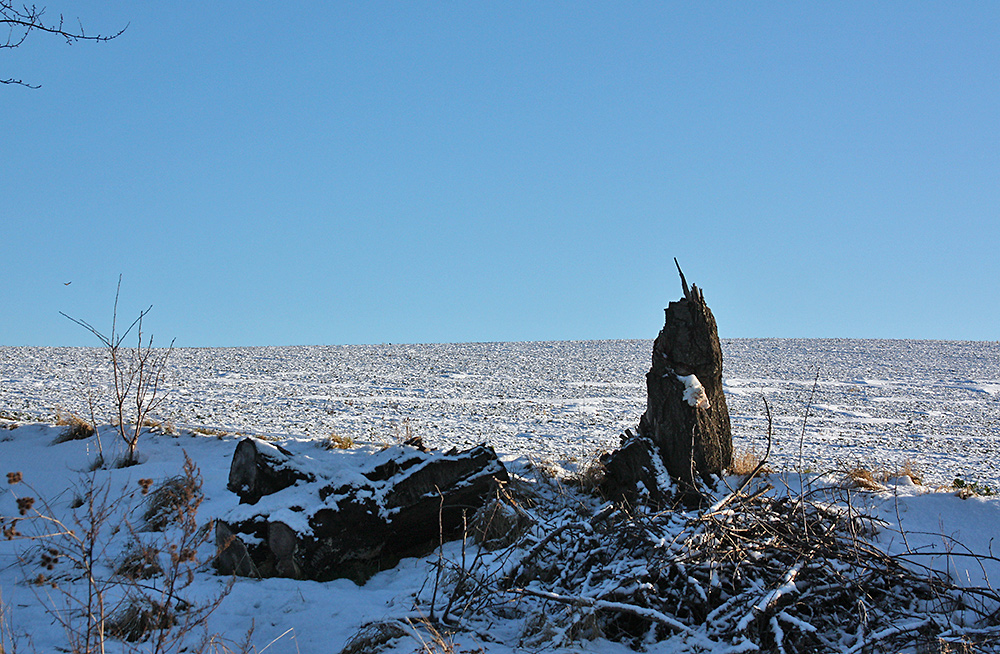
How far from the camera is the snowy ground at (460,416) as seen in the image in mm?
5023

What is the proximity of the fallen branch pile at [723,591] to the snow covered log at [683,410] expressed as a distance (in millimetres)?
1531

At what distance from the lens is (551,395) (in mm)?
18438

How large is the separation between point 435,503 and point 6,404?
11.7 m

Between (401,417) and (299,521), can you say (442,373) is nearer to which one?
(401,417)

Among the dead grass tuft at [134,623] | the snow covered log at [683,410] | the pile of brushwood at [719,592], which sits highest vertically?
the snow covered log at [683,410]

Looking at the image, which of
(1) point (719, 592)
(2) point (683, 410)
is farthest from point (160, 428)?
(1) point (719, 592)

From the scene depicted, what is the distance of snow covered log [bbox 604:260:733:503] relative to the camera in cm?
657

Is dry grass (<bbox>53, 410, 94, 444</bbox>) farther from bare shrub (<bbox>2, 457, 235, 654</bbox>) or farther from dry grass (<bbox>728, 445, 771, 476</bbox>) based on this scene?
dry grass (<bbox>728, 445, 771, 476</bbox>)

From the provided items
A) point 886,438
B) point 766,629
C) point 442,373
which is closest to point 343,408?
point 442,373

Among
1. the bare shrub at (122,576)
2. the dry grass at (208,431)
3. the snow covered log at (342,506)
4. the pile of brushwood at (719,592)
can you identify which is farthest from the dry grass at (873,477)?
the dry grass at (208,431)

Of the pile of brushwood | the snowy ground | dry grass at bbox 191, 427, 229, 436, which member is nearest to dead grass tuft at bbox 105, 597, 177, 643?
the snowy ground

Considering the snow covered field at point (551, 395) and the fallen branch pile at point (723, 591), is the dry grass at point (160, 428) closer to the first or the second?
the snow covered field at point (551, 395)

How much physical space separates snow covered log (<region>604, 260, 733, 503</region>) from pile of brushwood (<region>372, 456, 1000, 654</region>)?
149cm

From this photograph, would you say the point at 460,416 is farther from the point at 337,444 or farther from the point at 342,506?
the point at 342,506
